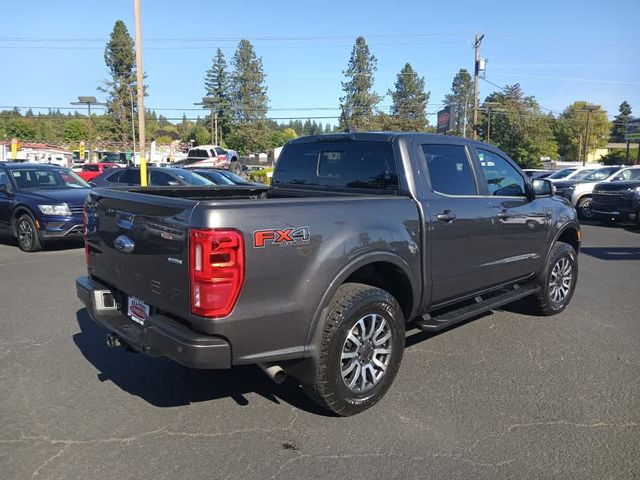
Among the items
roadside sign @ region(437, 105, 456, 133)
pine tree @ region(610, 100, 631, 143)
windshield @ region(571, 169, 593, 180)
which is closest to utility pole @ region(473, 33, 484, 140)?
roadside sign @ region(437, 105, 456, 133)

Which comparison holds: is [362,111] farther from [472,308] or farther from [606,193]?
[472,308]

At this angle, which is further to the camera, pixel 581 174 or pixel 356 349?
pixel 581 174

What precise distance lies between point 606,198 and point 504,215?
12.4 metres

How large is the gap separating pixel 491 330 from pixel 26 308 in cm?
517

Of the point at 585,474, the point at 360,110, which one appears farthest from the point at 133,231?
the point at 360,110

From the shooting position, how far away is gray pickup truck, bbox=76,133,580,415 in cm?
297

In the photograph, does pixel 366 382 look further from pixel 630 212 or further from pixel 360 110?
pixel 360 110

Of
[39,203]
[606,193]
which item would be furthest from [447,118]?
[39,203]

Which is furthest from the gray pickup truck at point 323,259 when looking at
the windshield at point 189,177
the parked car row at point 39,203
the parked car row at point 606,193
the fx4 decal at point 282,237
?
the parked car row at point 606,193

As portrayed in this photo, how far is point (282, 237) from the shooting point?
3.08m

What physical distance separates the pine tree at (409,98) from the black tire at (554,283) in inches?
2701

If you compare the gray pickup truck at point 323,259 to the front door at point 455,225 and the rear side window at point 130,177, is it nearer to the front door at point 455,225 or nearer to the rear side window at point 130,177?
the front door at point 455,225

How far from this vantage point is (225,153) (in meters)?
42.7

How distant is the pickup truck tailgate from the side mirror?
397cm
